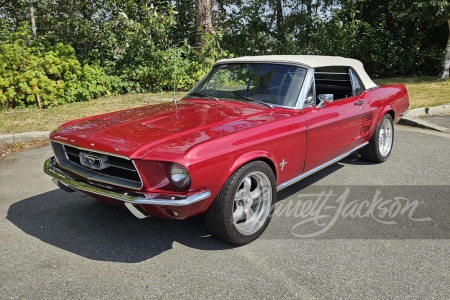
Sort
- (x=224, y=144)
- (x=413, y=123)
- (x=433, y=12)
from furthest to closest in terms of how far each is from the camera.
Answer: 1. (x=433, y=12)
2. (x=413, y=123)
3. (x=224, y=144)

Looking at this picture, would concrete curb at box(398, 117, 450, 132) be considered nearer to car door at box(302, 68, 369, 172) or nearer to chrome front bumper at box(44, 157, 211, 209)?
car door at box(302, 68, 369, 172)

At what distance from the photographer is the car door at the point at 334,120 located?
12.1 feet

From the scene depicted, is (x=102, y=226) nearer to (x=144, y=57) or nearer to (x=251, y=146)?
(x=251, y=146)

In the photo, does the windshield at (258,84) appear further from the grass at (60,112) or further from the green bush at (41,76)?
the green bush at (41,76)

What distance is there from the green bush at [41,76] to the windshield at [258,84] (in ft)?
19.8

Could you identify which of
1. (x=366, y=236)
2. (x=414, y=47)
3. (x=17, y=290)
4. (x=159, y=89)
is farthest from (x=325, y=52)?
(x=17, y=290)

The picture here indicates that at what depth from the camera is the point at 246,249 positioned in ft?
9.82

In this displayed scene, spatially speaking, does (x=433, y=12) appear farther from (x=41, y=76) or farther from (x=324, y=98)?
(x=41, y=76)

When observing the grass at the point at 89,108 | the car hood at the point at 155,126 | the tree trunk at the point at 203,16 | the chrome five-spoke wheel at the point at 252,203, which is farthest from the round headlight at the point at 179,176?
the tree trunk at the point at 203,16

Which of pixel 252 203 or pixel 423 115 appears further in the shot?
pixel 423 115

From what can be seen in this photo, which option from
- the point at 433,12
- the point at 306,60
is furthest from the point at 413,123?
the point at 433,12

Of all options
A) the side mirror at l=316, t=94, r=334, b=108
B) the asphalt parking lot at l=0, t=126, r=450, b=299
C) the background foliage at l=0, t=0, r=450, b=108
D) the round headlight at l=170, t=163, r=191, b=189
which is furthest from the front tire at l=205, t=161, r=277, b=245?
the background foliage at l=0, t=0, r=450, b=108

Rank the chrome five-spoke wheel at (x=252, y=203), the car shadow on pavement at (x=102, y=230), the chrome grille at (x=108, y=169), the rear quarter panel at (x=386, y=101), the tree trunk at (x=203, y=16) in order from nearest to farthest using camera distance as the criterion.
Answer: the chrome grille at (x=108, y=169) → the car shadow on pavement at (x=102, y=230) → the chrome five-spoke wheel at (x=252, y=203) → the rear quarter panel at (x=386, y=101) → the tree trunk at (x=203, y=16)

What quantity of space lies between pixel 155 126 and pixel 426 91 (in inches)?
433
